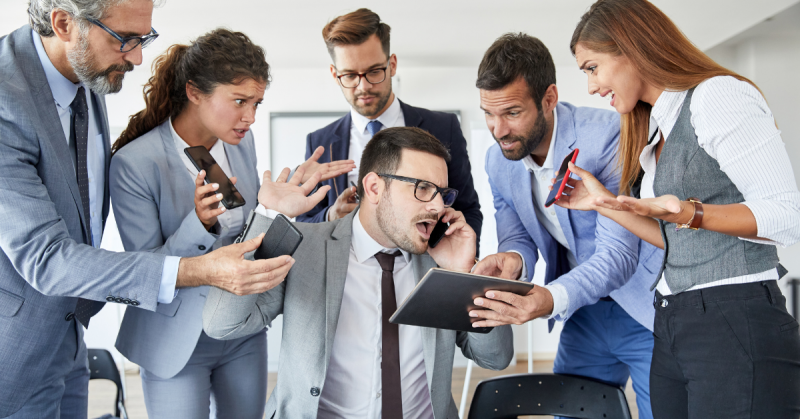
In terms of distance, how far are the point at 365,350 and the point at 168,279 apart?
2.27 ft

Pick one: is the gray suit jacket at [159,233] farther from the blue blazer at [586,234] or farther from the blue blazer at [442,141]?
the blue blazer at [586,234]

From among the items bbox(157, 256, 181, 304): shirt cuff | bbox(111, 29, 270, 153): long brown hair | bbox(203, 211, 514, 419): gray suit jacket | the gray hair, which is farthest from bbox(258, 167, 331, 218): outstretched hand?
the gray hair

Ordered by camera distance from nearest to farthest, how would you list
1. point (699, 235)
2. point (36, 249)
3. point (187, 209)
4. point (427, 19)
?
point (699, 235)
point (36, 249)
point (187, 209)
point (427, 19)

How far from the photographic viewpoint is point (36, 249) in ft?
5.12

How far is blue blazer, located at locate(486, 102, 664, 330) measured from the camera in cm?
202

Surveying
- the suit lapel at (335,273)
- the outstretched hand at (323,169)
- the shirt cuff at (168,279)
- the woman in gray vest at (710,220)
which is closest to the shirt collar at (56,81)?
the shirt cuff at (168,279)

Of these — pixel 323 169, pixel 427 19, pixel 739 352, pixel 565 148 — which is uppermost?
pixel 427 19

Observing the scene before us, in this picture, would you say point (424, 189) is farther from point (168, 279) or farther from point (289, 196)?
point (168, 279)

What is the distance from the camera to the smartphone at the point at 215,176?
6.43 feet

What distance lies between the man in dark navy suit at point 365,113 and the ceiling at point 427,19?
174 centimetres

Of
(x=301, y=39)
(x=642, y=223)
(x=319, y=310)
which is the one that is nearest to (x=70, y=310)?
(x=319, y=310)

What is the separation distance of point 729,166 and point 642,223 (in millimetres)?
505

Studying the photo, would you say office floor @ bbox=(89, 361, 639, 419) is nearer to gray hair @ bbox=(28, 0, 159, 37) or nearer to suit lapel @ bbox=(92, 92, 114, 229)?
suit lapel @ bbox=(92, 92, 114, 229)

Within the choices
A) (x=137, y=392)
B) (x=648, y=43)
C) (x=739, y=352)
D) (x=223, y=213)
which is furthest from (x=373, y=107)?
(x=137, y=392)
